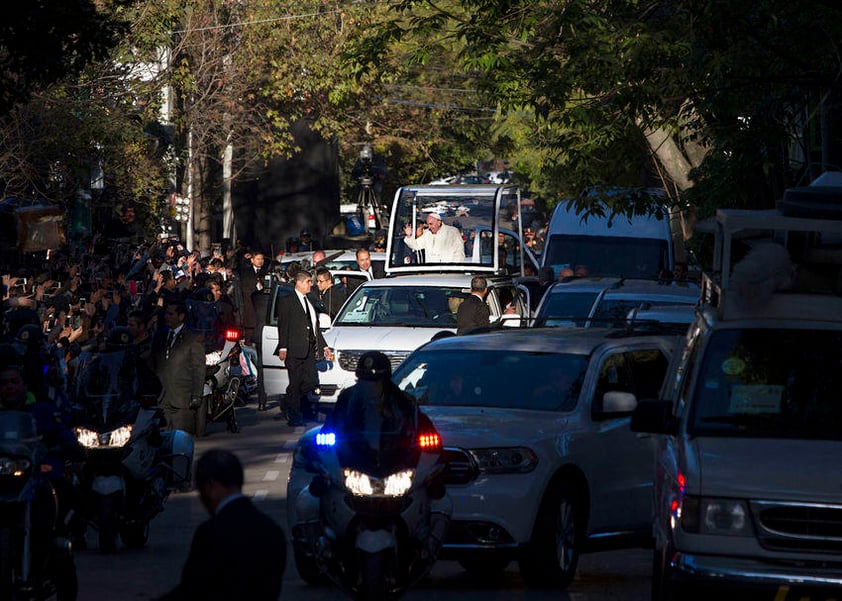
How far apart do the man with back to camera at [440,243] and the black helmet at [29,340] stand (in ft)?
44.6

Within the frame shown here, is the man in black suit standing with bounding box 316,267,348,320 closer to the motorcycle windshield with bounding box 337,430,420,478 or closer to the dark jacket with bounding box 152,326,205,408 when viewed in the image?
the dark jacket with bounding box 152,326,205,408

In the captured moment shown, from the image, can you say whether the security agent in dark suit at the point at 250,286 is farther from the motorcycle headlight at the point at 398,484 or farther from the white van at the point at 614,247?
the motorcycle headlight at the point at 398,484

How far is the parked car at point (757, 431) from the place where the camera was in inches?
328

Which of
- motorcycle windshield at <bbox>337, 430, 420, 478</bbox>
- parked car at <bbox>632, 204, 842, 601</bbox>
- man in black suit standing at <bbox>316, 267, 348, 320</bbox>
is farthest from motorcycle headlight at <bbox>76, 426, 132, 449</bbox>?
man in black suit standing at <bbox>316, 267, 348, 320</bbox>

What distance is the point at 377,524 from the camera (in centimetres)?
920

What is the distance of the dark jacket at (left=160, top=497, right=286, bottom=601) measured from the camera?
555 centimetres

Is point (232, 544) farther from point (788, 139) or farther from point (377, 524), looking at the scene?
point (788, 139)

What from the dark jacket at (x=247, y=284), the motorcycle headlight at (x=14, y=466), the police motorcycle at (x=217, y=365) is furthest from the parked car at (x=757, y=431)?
the dark jacket at (x=247, y=284)

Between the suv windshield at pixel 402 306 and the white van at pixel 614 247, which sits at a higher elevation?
the white van at pixel 614 247

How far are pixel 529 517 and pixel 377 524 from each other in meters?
1.68

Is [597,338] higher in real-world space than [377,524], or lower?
higher

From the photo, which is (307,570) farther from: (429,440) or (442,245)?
(442,245)

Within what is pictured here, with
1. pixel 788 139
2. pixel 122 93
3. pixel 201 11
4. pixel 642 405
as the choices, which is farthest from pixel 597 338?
pixel 201 11


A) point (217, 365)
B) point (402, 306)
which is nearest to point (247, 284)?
point (402, 306)
